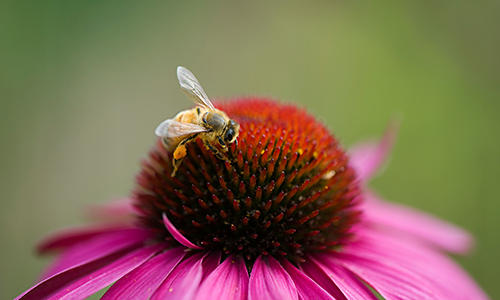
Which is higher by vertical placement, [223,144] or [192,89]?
[192,89]

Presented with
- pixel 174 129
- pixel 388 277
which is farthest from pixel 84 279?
pixel 388 277

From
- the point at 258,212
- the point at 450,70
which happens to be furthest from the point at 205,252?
the point at 450,70

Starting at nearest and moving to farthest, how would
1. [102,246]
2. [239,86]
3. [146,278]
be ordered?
1. [146,278]
2. [102,246]
3. [239,86]

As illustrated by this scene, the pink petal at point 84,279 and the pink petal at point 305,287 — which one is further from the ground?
the pink petal at point 305,287

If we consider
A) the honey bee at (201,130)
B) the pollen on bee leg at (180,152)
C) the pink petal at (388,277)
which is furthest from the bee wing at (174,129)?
the pink petal at (388,277)

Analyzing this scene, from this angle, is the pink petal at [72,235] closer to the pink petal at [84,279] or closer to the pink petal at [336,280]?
the pink petal at [84,279]

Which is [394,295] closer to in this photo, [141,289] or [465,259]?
[141,289]

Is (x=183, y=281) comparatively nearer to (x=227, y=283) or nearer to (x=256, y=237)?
(x=227, y=283)
